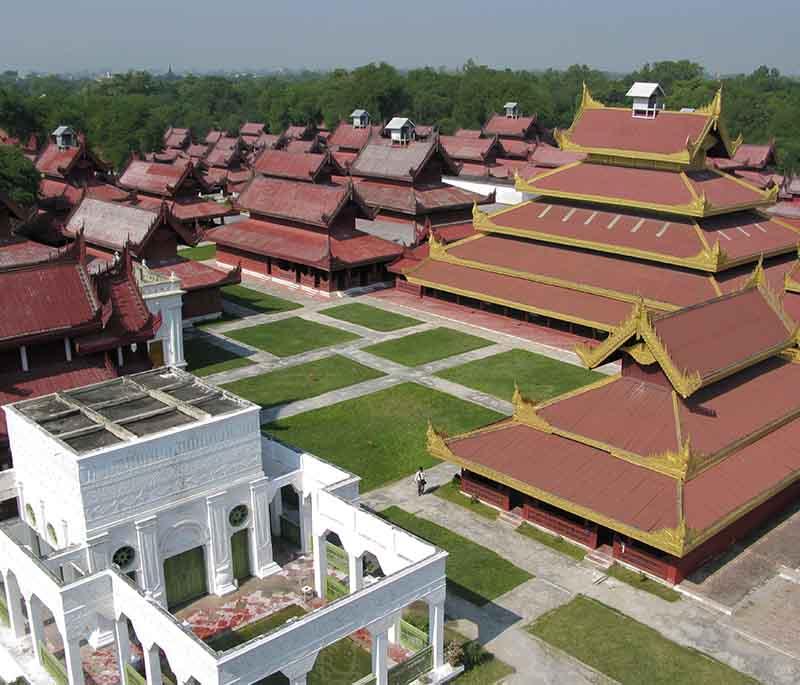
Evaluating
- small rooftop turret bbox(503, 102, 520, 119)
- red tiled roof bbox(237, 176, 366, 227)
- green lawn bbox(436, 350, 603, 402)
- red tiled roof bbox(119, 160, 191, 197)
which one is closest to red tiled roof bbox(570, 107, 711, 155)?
green lawn bbox(436, 350, 603, 402)

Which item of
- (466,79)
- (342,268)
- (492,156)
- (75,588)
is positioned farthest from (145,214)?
(466,79)

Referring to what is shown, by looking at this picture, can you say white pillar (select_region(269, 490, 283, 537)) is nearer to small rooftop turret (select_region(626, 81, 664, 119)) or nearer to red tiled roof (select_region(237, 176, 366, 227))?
small rooftop turret (select_region(626, 81, 664, 119))

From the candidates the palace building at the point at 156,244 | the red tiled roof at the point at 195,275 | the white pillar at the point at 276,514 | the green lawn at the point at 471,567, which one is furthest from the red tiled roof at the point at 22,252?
the green lawn at the point at 471,567

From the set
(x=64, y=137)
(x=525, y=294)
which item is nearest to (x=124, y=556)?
(x=525, y=294)

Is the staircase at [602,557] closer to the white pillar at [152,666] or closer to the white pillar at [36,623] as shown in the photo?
the white pillar at [152,666]

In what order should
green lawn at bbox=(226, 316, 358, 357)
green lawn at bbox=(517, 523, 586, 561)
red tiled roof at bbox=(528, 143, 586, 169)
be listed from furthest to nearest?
red tiled roof at bbox=(528, 143, 586, 169) → green lawn at bbox=(226, 316, 358, 357) → green lawn at bbox=(517, 523, 586, 561)

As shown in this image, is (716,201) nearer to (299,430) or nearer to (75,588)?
(299,430)
